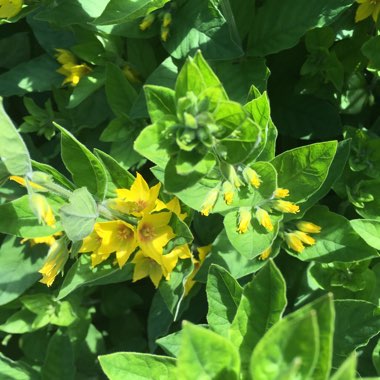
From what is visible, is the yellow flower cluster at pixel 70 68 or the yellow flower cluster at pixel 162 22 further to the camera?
the yellow flower cluster at pixel 70 68

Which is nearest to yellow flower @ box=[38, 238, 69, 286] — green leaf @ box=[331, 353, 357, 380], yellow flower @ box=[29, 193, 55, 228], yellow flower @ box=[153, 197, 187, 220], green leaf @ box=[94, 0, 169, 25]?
yellow flower @ box=[29, 193, 55, 228]

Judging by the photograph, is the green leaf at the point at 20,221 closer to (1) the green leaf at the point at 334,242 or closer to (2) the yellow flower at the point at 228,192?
(2) the yellow flower at the point at 228,192

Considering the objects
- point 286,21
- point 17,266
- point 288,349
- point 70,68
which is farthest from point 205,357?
point 70,68

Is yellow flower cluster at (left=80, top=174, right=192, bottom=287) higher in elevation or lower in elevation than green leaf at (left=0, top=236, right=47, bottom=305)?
higher

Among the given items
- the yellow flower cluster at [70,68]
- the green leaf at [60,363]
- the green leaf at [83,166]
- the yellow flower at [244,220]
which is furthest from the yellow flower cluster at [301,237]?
the yellow flower cluster at [70,68]

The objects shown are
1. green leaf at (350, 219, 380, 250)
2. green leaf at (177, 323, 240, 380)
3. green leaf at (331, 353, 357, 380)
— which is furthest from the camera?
green leaf at (350, 219, 380, 250)

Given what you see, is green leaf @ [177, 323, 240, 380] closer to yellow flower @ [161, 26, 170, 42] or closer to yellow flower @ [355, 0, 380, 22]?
yellow flower @ [161, 26, 170, 42]

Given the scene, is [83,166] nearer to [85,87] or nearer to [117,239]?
[117,239]
